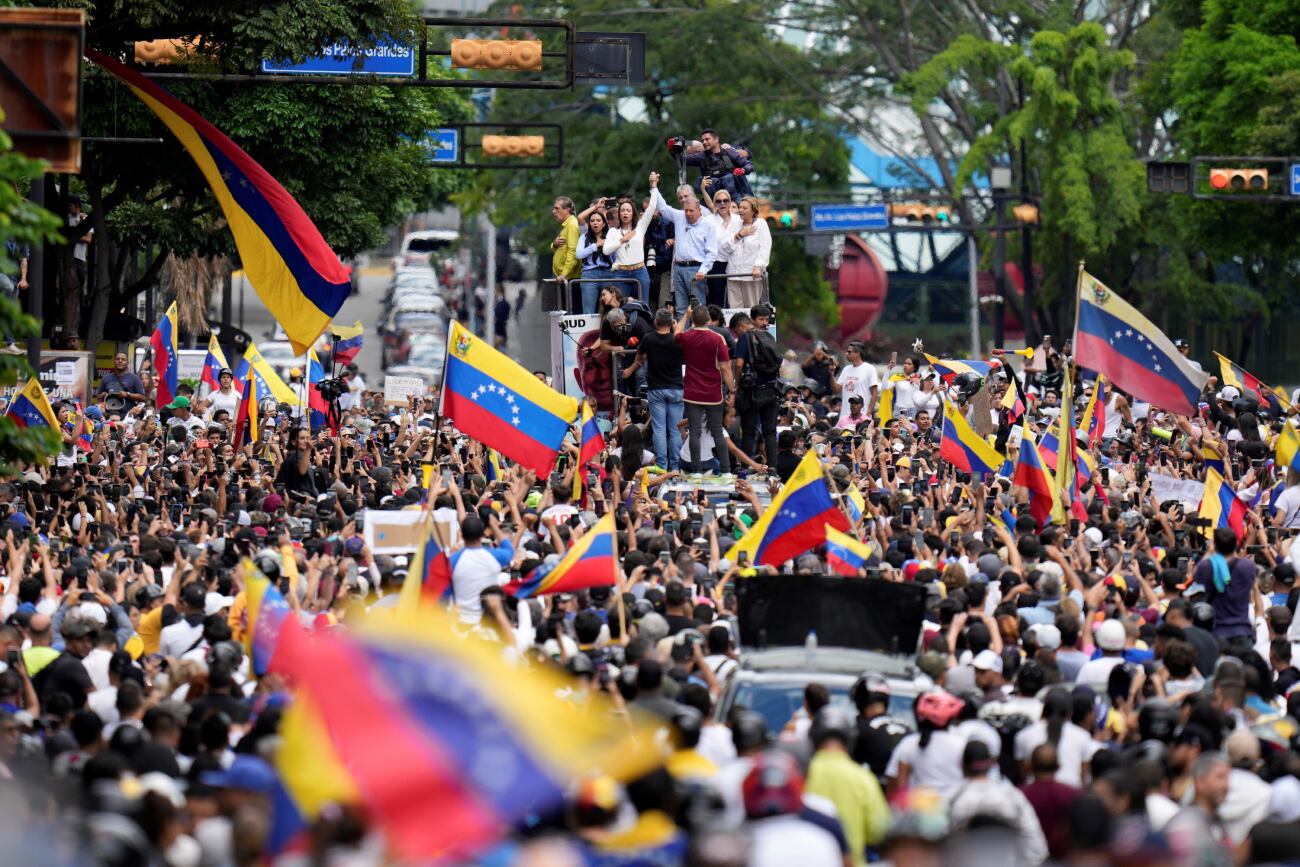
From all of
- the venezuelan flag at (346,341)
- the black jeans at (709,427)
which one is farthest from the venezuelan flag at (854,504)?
the venezuelan flag at (346,341)

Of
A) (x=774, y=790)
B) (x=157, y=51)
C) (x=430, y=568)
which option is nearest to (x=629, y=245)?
(x=157, y=51)

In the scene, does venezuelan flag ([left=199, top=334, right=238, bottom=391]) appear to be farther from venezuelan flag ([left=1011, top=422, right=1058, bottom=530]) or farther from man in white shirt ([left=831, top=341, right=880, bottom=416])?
venezuelan flag ([left=1011, top=422, right=1058, bottom=530])

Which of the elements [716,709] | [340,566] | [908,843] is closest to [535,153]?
[340,566]

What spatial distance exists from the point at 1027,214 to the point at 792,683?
34.4 meters

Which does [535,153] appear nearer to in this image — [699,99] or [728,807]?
[699,99]

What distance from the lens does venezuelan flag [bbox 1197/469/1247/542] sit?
16945 mm

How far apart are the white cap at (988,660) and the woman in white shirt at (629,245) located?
11853 mm

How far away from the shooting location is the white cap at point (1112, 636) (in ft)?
39.8

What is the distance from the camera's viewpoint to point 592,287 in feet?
78.7

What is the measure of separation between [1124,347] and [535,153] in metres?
18.5

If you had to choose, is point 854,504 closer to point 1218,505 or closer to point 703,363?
point 1218,505

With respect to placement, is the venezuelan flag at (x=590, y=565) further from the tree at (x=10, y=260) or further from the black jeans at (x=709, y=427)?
the black jeans at (x=709, y=427)

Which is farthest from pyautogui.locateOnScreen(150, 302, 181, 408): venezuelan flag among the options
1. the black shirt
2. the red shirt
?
the red shirt

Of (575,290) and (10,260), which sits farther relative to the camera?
(575,290)
